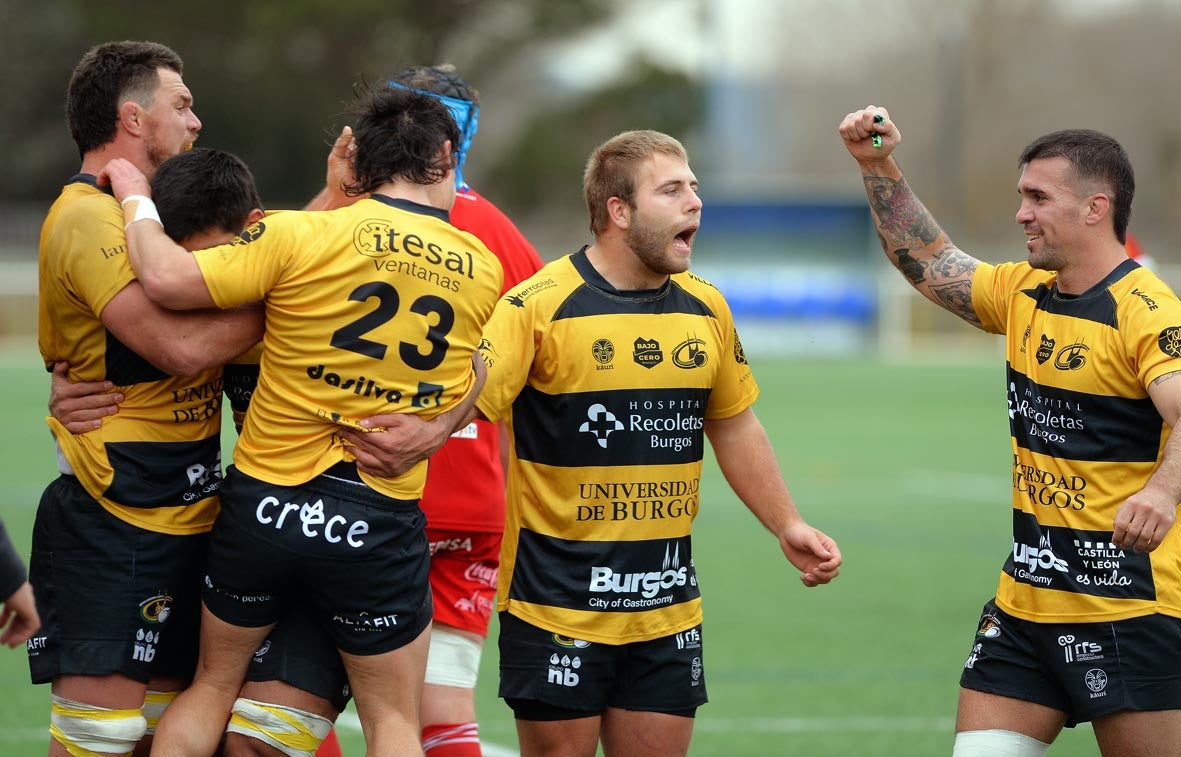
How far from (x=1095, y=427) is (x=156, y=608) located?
9.42 ft

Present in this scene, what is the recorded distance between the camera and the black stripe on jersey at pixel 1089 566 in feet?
15.2

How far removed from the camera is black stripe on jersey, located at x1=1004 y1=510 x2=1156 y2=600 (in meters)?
4.63

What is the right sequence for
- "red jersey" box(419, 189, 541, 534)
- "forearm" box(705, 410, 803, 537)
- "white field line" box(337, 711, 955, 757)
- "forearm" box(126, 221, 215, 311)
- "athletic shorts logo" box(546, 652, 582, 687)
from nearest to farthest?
"forearm" box(126, 221, 215, 311), "athletic shorts logo" box(546, 652, 582, 687), "forearm" box(705, 410, 803, 537), "red jersey" box(419, 189, 541, 534), "white field line" box(337, 711, 955, 757)

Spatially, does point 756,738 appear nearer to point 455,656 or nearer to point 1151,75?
point 455,656

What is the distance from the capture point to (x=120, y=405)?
4453 mm

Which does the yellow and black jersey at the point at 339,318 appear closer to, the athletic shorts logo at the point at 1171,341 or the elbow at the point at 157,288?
the elbow at the point at 157,288

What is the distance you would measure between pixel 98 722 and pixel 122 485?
2.22 ft

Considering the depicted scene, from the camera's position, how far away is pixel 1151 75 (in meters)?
52.5

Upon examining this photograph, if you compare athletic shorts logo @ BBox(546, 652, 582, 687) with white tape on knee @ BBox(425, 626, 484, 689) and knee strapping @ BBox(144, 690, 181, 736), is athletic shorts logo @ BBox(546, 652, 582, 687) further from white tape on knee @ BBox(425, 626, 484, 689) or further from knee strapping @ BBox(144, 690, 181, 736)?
knee strapping @ BBox(144, 690, 181, 736)

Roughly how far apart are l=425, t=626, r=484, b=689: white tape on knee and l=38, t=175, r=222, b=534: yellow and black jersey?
1184mm

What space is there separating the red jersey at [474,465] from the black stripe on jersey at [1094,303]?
1844 mm

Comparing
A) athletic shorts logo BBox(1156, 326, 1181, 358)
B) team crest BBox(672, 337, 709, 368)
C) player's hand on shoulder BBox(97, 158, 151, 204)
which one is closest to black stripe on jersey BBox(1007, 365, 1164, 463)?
athletic shorts logo BBox(1156, 326, 1181, 358)

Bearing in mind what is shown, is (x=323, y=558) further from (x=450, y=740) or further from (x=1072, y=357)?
(x=1072, y=357)

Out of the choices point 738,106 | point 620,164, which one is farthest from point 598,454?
point 738,106
